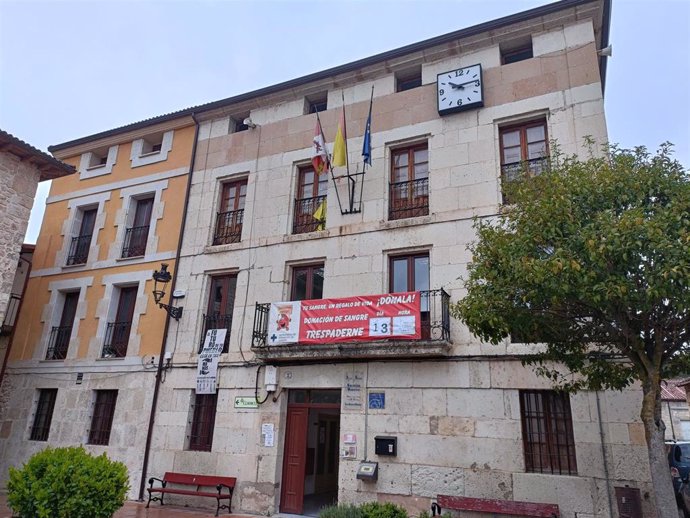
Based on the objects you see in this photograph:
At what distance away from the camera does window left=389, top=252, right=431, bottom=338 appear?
10.3 meters

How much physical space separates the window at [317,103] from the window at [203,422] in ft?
24.4

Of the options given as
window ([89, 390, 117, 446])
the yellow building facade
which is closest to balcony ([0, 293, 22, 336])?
the yellow building facade

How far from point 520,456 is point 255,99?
10.4 m

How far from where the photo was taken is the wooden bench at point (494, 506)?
785 centimetres

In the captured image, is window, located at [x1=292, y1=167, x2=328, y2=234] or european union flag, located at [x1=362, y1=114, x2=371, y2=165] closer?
european union flag, located at [x1=362, y1=114, x2=371, y2=165]

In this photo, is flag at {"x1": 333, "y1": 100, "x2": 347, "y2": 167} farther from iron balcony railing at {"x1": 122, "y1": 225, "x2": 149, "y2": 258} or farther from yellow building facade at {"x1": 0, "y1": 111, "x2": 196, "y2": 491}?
iron balcony railing at {"x1": 122, "y1": 225, "x2": 149, "y2": 258}

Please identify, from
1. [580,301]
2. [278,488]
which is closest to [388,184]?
[580,301]

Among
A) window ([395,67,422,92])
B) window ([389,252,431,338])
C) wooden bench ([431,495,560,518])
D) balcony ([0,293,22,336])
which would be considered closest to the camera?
wooden bench ([431,495,560,518])

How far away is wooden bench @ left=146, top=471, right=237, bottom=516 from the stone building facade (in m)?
0.26

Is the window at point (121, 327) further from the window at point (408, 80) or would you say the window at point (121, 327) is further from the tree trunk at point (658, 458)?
the tree trunk at point (658, 458)

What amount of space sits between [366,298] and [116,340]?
7.04 metres

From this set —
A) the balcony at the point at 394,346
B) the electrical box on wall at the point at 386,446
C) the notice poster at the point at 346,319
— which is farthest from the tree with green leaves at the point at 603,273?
the electrical box on wall at the point at 386,446

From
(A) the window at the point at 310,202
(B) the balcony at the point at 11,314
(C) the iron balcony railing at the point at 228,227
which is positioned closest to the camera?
(A) the window at the point at 310,202

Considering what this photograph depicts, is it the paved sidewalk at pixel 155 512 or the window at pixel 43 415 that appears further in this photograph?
the window at pixel 43 415
